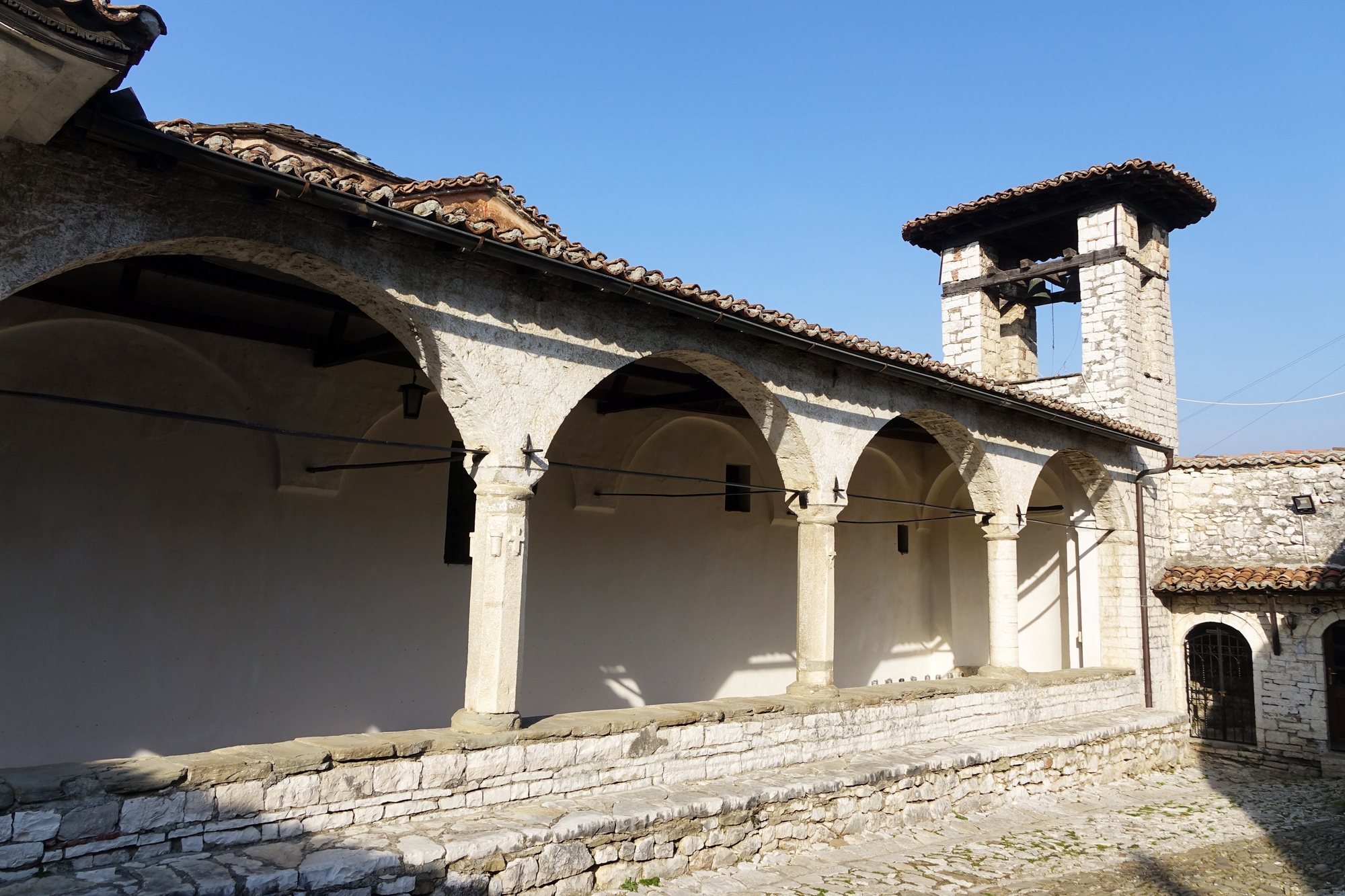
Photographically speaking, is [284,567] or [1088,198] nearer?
[284,567]

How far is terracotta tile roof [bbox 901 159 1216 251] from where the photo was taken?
45.1 feet

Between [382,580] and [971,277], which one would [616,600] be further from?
[971,277]

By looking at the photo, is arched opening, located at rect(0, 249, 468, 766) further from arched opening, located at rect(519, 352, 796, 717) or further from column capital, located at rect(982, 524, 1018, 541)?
column capital, located at rect(982, 524, 1018, 541)

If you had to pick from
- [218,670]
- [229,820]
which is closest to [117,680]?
[218,670]

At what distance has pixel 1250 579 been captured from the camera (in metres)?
13.2

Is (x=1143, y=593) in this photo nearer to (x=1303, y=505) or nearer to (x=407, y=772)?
(x=1303, y=505)

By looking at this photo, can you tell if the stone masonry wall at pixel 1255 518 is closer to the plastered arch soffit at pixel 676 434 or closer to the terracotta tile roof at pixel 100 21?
the plastered arch soffit at pixel 676 434

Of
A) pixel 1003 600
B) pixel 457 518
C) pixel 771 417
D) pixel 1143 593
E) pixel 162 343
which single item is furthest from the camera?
pixel 1143 593

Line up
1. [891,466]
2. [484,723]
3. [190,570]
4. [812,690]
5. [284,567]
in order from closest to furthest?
[484,723], [190,570], [284,567], [812,690], [891,466]

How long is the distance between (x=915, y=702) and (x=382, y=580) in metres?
5.13

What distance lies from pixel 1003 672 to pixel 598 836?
638cm

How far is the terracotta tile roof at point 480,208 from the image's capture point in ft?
17.8

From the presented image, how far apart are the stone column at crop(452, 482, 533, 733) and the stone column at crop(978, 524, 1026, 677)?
653 cm

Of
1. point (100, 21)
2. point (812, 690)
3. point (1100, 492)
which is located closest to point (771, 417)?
point (812, 690)
